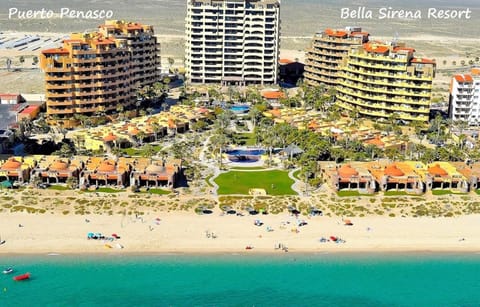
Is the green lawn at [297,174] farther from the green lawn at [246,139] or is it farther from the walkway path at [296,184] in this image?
the green lawn at [246,139]

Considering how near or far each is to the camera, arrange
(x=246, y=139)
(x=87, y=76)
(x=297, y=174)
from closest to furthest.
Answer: (x=297, y=174), (x=246, y=139), (x=87, y=76)

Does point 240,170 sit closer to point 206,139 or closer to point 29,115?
point 206,139

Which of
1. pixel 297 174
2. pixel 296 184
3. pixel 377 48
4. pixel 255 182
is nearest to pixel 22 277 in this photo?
pixel 255 182

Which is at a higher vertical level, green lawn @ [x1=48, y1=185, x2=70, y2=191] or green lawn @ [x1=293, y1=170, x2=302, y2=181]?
green lawn @ [x1=293, y1=170, x2=302, y2=181]

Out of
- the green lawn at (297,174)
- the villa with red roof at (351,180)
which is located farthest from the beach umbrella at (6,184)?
the villa with red roof at (351,180)

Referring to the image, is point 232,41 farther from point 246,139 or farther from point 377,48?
point 246,139

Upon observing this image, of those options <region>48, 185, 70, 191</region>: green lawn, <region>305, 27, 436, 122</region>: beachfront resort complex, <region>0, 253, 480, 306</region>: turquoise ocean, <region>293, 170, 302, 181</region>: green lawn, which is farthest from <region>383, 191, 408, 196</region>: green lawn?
<region>48, 185, 70, 191</region>: green lawn

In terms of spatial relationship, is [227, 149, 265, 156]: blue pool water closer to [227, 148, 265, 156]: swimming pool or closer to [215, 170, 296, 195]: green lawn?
[227, 148, 265, 156]: swimming pool
